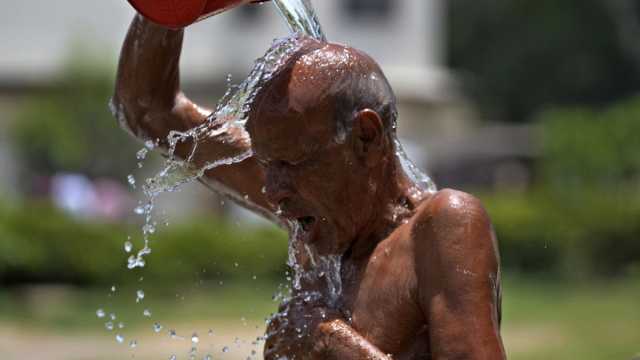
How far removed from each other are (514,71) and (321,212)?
41.5 m

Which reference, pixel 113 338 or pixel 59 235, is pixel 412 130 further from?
pixel 113 338

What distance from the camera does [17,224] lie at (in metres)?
17.0

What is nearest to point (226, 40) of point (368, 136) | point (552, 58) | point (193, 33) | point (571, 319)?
point (193, 33)

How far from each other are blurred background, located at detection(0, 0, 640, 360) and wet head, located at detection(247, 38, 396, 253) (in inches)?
30.4

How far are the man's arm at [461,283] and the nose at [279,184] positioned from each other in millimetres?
260

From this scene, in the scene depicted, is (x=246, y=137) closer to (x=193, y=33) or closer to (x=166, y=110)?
(x=166, y=110)

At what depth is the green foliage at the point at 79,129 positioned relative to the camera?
2841 centimetres

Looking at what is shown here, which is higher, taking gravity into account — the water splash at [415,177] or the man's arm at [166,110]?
the man's arm at [166,110]

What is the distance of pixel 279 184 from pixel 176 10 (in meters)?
0.40

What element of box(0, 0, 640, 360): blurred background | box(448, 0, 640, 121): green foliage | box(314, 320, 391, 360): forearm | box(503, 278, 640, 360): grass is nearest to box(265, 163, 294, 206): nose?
box(314, 320, 391, 360): forearm

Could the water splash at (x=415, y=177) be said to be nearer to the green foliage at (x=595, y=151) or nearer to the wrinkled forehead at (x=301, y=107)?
the wrinkled forehead at (x=301, y=107)

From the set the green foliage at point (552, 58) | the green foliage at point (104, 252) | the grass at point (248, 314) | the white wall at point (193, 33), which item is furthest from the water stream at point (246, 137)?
the green foliage at point (552, 58)

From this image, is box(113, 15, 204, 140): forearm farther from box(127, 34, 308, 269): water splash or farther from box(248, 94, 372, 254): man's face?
box(248, 94, 372, 254): man's face

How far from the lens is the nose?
8.03 feet
